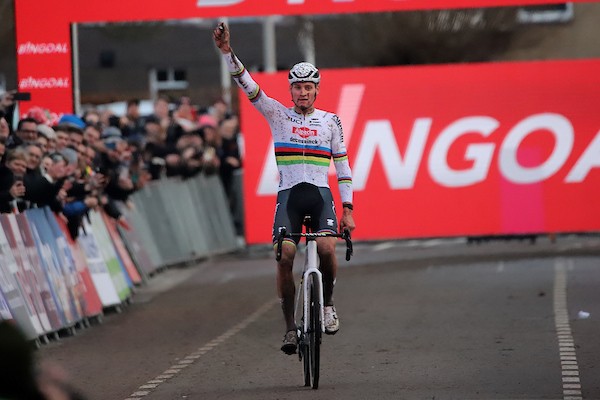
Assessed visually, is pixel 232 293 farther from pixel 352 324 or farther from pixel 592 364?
pixel 592 364

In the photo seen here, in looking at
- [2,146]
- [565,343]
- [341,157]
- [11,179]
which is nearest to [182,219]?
[11,179]

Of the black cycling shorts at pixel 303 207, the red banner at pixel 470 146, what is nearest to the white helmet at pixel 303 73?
the black cycling shorts at pixel 303 207

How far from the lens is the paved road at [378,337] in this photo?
10.9m

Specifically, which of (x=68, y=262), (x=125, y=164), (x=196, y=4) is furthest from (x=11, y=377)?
(x=125, y=164)

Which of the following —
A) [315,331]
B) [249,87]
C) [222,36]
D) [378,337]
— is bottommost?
[378,337]

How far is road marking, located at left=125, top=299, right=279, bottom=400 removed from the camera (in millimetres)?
11078

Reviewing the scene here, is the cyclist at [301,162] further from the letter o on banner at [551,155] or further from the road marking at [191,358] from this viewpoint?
the letter o on banner at [551,155]

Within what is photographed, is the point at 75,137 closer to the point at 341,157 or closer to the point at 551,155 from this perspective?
the point at 341,157

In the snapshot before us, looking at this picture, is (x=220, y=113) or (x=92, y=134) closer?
(x=92, y=134)

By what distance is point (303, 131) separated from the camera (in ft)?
37.6

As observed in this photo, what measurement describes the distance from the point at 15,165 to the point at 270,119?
163 inches

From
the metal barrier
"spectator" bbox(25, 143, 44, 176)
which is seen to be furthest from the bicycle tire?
the metal barrier

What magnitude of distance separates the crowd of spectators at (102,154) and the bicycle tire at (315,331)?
4753 millimetres

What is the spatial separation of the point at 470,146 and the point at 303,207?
13554mm
